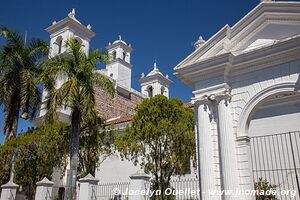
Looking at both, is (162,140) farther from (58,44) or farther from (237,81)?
(58,44)

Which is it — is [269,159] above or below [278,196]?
above

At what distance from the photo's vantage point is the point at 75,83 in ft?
39.1

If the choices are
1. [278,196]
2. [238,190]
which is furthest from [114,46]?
[238,190]

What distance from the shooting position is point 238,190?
28.2ft

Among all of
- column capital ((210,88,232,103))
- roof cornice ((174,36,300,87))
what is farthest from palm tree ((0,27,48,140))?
column capital ((210,88,232,103))

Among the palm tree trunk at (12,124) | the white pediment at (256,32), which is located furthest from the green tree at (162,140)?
the palm tree trunk at (12,124)

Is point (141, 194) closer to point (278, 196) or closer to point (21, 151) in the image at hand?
point (278, 196)

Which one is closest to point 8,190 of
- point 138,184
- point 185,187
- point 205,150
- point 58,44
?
point 138,184

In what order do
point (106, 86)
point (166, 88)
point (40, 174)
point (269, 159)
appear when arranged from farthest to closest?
point (166, 88), point (40, 174), point (269, 159), point (106, 86)

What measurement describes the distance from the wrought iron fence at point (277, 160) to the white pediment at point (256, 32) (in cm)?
561

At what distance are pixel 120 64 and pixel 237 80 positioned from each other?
2473 cm

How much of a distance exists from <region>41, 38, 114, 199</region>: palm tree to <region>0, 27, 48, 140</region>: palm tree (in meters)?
2.51

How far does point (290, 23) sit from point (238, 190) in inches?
207

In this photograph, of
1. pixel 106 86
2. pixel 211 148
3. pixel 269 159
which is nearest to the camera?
pixel 211 148
